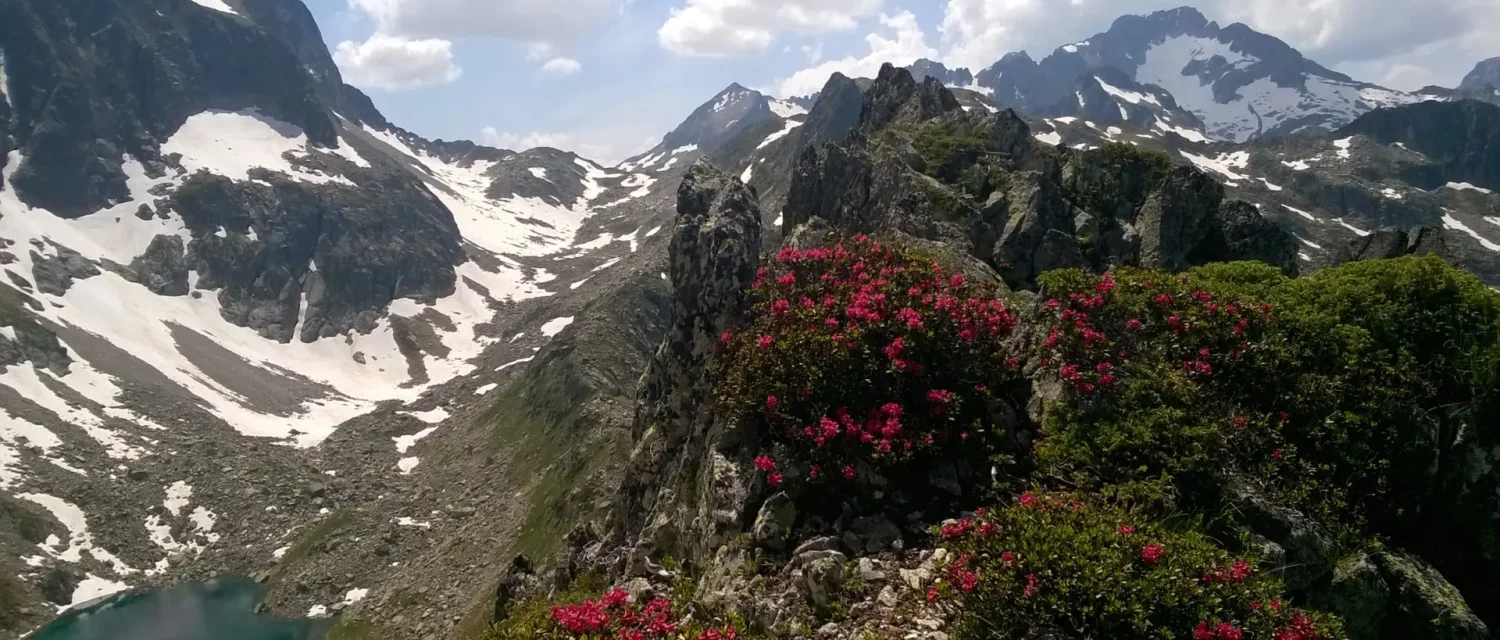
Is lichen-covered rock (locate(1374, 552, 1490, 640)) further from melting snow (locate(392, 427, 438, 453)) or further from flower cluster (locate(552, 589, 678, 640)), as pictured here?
melting snow (locate(392, 427, 438, 453))

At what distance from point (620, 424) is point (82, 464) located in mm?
71707

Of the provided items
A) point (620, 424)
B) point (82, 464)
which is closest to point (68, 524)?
point (82, 464)

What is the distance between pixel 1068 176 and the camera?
3628cm

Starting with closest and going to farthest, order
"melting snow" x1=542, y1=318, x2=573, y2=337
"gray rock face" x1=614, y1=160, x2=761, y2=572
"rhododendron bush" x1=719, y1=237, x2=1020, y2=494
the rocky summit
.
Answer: the rocky summit, "rhododendron bush" x1=719, y1=237, x2=1020, y2=494, "gray rock face" x1=614, y1=160, x2=761, y2=572, "melting snow" x1=542, y1=318, x2=573, y2=337

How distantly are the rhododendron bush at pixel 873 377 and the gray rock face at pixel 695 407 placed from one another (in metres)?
1.27

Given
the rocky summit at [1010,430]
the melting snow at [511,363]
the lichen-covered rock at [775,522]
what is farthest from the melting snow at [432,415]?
the lichen-covered rock at [775,522]

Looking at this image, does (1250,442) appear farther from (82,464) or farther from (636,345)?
(82,464)

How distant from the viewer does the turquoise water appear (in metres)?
76.4

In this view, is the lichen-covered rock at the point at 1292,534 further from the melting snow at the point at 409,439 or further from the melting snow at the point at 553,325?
the melting snow at the point at 553,325

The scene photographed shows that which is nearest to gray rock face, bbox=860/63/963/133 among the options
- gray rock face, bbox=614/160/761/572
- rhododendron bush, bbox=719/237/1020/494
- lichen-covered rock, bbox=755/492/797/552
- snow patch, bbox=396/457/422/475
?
gray rock face, bbox=614/160/761/572

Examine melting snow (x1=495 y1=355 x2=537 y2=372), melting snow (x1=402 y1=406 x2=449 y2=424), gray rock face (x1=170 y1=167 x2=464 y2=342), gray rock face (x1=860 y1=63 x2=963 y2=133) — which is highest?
gray rock face (x1=860 y1=63 x2=963 y2=133)

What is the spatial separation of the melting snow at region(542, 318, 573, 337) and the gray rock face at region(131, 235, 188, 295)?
76.8 m

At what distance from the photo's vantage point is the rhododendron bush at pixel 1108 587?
9359 millimetres

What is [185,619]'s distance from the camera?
264 feet
